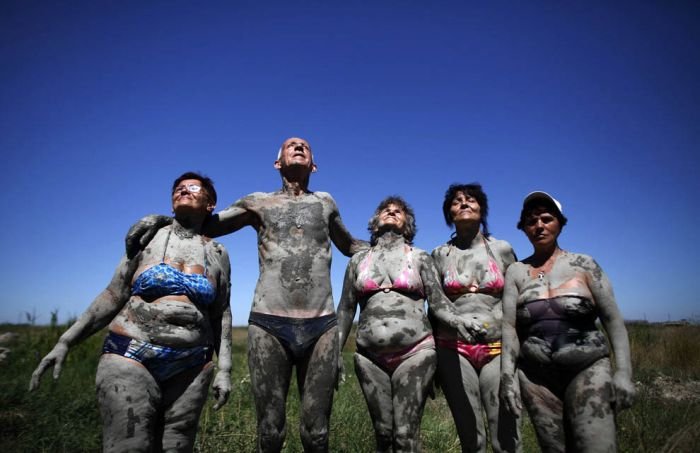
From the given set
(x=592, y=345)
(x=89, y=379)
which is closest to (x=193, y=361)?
(x=592, y=345)

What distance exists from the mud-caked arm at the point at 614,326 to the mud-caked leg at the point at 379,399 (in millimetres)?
1646

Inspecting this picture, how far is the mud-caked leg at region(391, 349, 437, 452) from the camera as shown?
3.14m

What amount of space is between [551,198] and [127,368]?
3.49 m

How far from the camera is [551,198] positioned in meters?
3.33

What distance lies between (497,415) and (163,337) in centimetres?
270

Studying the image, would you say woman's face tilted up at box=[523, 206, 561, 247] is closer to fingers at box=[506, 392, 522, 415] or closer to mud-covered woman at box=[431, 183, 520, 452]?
mud-covered woman at box=[431, 183, 520, 452]

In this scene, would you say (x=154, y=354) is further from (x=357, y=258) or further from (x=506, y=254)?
(x=506, y=254)

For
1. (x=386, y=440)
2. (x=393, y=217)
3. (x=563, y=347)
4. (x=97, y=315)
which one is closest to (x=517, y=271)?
(x=563, y=347)

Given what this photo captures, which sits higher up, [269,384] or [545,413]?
[269,384]

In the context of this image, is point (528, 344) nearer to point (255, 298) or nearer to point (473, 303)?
point (473, 303)

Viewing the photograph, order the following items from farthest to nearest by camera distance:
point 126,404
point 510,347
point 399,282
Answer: point 399,282
point 510,347
point 126,404

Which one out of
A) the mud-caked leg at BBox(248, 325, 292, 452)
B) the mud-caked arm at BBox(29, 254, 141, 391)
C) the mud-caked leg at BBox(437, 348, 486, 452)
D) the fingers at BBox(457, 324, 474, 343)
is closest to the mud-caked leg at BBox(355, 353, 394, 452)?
the mud-caked leg at BBox(437, 348, 486, 452)

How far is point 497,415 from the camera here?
3.28 meters

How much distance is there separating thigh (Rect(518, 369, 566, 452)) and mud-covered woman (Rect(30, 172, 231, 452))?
2.34 meters
